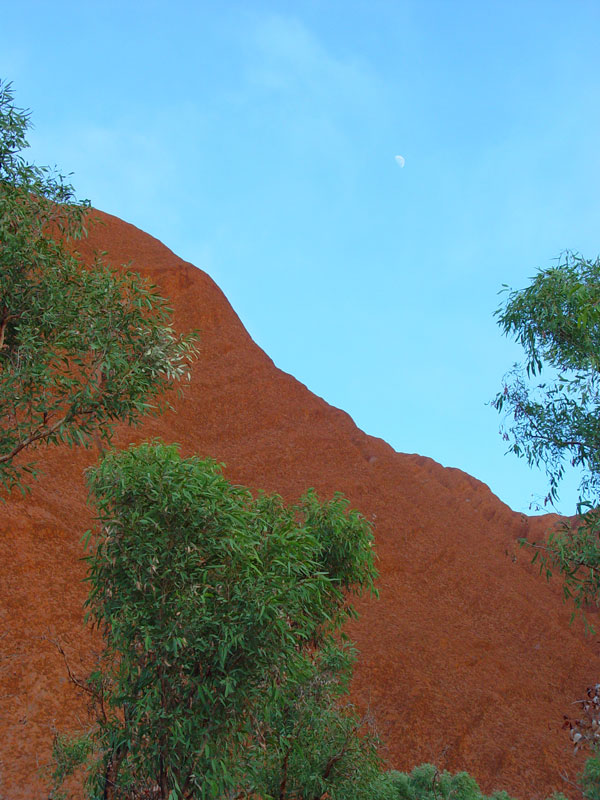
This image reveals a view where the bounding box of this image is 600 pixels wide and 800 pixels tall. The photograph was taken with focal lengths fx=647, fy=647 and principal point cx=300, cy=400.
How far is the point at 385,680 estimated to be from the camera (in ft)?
104

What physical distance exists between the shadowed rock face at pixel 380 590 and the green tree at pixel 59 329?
39.7ft

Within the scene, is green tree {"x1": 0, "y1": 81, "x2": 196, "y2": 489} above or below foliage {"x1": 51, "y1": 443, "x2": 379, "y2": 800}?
above

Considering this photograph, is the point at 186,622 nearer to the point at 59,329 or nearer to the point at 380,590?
the point at 59,329

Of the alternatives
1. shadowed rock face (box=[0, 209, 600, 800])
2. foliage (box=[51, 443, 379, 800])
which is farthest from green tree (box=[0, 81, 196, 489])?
shadowed rock face (box=[0, 209, 600, 800])

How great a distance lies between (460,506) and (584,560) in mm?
40940

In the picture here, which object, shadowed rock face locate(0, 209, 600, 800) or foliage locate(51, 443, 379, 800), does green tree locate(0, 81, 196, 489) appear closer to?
foliage locate(51, 443, 379, 800)

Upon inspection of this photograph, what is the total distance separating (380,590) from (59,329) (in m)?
31.4

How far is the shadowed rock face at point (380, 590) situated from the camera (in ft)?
85.3

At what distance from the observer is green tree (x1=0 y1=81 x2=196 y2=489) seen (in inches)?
405

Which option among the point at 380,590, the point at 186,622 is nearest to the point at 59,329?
the point at 186,622

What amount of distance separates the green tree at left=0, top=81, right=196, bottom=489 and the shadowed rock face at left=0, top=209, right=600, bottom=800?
12.1m

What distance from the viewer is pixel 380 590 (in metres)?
38.3

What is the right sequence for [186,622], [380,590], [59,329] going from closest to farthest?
[186,622] < [59,329] < [380,590]

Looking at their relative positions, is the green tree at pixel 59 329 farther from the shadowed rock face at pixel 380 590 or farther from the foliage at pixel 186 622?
the shadowed rock face at pixel 380 590
